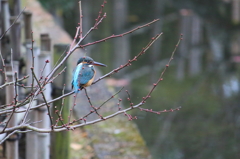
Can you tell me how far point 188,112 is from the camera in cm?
745

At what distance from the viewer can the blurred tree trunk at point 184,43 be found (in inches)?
393

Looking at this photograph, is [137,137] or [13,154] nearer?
[13,154]

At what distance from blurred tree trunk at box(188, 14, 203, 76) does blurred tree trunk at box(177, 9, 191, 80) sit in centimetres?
14

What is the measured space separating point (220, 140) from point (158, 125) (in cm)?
112

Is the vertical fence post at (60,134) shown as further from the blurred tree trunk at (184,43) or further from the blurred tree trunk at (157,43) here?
the blurred tree trunk at (184,43)

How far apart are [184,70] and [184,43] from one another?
1217 mm

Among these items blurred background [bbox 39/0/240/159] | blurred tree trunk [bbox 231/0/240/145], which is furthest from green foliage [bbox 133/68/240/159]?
blurred tree trunk [bbox 231/0/240/145]

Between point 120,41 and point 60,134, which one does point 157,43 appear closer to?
point 120,41

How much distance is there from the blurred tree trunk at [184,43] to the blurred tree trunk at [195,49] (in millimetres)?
143

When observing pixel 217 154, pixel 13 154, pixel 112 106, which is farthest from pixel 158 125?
pixel 13 154

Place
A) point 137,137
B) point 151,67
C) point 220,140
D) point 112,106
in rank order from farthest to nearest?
point 151,67 → point 220,140 → point 112,106 → point 137,137

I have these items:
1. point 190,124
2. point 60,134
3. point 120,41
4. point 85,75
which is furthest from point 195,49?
point 85,75

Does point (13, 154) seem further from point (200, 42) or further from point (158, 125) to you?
point (200, 42)

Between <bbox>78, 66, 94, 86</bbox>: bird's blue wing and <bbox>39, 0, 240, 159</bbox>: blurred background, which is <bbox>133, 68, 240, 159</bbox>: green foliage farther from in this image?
<bbox>78, 66, 94, 86</bbox>: bird's blue wing
